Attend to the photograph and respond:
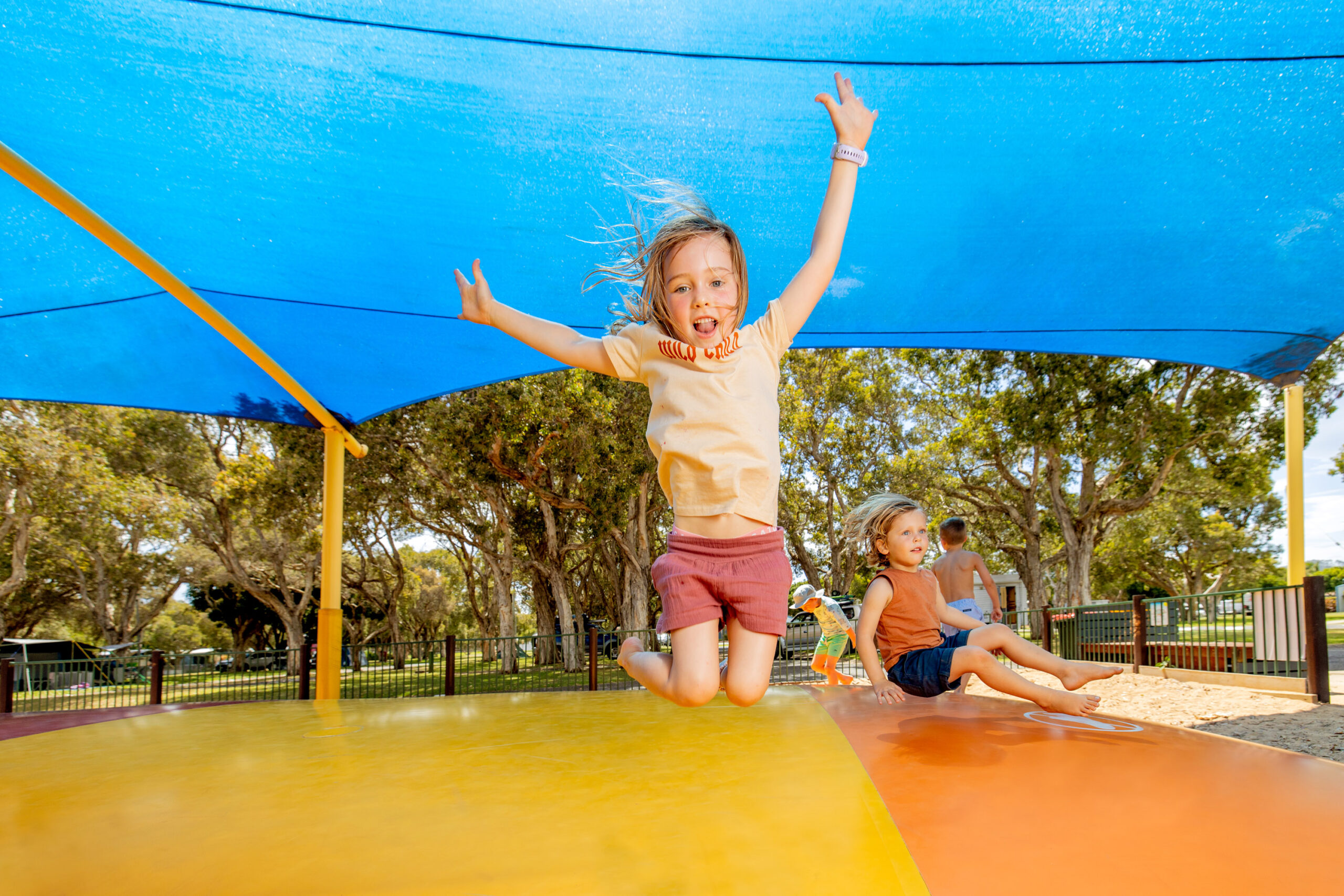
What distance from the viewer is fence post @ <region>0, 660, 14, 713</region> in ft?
24.2

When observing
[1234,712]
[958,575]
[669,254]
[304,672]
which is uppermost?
[669,254]

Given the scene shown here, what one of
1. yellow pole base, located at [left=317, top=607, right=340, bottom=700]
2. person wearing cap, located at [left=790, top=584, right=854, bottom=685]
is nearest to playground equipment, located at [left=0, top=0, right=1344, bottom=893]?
yellow pole base, located at [left=317, top=607, right=340, bottom=700]

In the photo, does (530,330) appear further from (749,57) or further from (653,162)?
(653,162)

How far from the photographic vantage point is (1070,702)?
275 centimetres

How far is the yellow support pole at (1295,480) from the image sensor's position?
229 inches

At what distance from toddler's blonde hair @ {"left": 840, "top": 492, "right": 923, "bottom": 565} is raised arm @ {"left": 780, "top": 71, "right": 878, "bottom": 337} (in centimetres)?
140

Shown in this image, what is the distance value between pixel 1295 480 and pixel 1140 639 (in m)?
3.92

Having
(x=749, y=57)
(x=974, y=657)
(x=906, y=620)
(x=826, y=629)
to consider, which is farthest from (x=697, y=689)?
(x=826, y=629)

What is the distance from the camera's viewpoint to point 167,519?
1734cm

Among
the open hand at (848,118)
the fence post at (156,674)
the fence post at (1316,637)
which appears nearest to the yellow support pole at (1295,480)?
the fence post at (1316,637)

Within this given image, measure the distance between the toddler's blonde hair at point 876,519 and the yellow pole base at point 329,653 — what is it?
4433 mm

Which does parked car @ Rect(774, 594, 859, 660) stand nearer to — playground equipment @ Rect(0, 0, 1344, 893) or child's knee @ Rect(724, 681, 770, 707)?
playground equipment @ Rect(0, 0, 1344, 893)

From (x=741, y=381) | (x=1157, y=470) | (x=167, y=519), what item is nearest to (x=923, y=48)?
(x=741, y=381)

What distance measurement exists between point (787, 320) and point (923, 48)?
4.92 feet
